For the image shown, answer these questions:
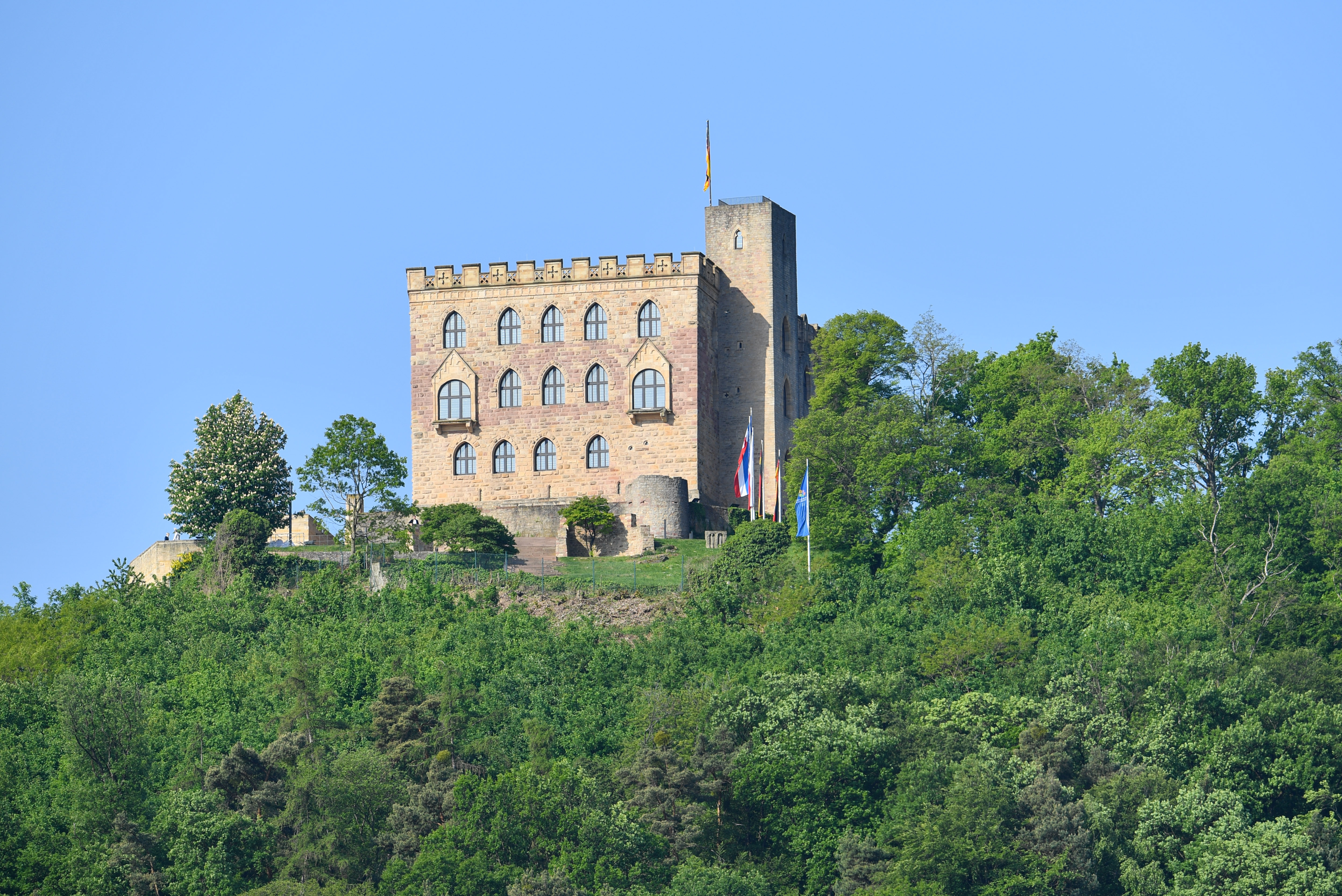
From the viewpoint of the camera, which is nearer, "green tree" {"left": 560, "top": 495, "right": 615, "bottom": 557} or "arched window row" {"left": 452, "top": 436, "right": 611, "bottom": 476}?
"green tree" {"left": 560, "top": 495, "right": 615, "bottom": 557}

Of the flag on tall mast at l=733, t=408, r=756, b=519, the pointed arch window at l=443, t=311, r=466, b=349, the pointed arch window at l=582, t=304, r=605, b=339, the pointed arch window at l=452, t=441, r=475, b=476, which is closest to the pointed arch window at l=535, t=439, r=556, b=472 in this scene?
the pointed arch window at l=452, t=441, r=475, b=476

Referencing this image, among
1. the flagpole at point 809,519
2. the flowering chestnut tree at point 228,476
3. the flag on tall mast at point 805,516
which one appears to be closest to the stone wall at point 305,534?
the flowering chestnut tree at point 228,476

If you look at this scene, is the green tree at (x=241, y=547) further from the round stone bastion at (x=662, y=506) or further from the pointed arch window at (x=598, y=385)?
the pointed arch window at (x=598, y=385)

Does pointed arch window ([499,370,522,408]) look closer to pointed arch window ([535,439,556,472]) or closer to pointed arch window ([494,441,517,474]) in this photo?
pointed arch window ([494,441,517,474])

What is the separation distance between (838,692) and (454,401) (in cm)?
2839

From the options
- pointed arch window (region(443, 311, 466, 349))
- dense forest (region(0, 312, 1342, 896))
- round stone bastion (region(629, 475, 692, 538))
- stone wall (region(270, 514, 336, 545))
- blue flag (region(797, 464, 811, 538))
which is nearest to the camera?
dense forest (region(0, 312, 1342, 896))

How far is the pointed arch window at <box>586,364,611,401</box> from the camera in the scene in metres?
85.6

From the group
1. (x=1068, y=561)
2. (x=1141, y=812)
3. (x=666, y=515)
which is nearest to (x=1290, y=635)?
(x=1068, y=561)

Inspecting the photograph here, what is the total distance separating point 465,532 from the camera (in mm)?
78188

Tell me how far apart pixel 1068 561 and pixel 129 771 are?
28.7 meters

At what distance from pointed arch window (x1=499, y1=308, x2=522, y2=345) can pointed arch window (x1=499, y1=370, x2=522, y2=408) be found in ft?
3.57

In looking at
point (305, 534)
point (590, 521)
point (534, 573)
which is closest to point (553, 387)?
point (590, 521)

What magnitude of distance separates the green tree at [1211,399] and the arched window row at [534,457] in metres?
19.4

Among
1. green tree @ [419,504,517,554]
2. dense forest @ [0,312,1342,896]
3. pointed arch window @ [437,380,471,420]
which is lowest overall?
dense forest @ [0,312,1342,896]
